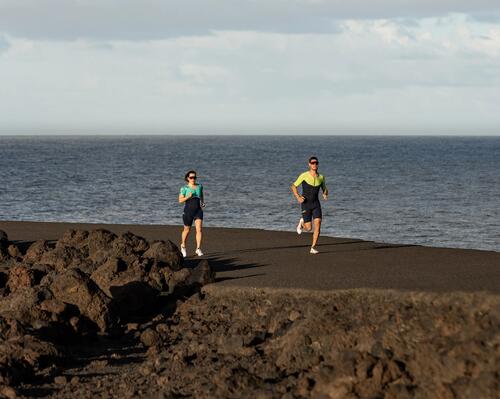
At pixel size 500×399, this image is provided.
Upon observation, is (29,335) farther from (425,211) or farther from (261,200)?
(261,200)

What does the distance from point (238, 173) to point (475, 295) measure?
192ft

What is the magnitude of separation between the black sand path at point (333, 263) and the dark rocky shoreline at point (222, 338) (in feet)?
3.59

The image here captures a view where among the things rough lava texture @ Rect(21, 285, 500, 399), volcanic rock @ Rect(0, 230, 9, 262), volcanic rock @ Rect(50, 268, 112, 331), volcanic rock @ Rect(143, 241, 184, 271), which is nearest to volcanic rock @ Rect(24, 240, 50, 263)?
Result: volcanic rock @ Rect(0, 230, 9, 262)

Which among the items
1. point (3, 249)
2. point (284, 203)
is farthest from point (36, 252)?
point (284, 203)

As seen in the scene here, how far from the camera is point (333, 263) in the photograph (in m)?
17.2

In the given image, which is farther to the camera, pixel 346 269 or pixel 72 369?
pixel 346 269

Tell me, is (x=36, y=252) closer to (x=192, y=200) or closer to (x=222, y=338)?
(x=192, y=200)

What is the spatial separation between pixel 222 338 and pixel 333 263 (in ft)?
20.0

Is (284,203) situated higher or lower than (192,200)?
lower

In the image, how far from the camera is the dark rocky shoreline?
852cm

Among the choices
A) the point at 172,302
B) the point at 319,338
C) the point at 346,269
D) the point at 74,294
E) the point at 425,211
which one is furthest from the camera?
the point at 425,211

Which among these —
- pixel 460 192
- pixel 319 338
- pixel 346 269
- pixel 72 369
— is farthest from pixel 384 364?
pixel 460 192

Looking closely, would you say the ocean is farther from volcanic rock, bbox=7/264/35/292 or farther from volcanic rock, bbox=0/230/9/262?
volcanic rock, bbox=7/264/35/292

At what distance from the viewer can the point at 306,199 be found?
18.2m
